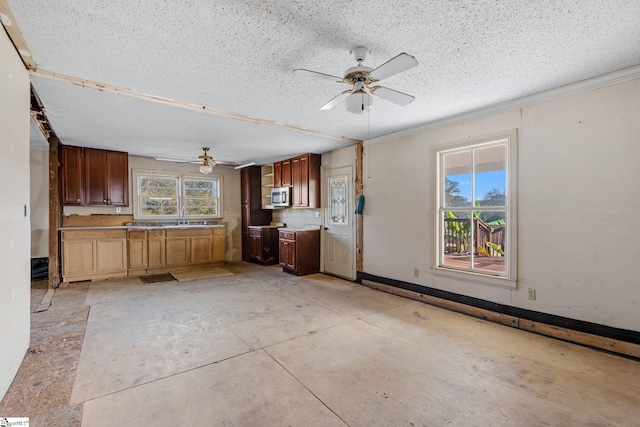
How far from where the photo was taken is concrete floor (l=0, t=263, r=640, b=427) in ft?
5.89

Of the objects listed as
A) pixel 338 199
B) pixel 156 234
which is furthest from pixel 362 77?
pixel 156 234

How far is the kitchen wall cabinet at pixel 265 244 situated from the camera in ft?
22.5

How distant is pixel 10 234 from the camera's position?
6.78ft

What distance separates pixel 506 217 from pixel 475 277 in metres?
0.80

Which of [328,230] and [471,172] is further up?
[471,172]

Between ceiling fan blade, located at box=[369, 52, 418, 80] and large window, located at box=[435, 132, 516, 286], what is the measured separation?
2023 mm

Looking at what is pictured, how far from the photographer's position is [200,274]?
5.80m

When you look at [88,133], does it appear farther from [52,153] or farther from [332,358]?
[332,358]

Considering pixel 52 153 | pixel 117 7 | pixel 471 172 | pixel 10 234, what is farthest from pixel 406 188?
pixel 52 153

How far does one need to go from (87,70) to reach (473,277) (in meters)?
4.52

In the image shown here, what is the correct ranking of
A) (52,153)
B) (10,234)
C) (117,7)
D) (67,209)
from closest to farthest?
(117,7) < (10,234) < (52,153) < (67,209)

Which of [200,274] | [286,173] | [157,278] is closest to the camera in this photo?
[157,278]

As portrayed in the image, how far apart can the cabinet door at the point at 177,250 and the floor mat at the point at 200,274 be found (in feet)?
0.86

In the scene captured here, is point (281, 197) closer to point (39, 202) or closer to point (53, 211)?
point (53, 211)
